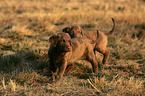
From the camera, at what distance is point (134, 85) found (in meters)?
3.46

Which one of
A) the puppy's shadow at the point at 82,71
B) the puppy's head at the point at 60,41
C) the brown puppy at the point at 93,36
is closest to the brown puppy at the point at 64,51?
the puppy's head at the point at 60,41

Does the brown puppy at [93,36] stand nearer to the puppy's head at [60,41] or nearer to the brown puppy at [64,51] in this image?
the brown puppy at [64,51]

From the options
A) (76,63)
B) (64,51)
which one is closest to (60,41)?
(64,51)

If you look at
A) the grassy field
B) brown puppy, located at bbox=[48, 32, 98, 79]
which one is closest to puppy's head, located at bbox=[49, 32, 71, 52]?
brown puppy, located at bbox=[48, 32, 98, 79]

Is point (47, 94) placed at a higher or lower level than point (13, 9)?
lower

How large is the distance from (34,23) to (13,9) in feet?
17.2

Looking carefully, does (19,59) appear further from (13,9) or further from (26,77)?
(13,9)

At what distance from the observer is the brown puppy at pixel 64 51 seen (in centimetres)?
364

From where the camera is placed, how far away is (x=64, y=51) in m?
3.65

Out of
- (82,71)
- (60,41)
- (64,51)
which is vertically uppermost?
(60,41)

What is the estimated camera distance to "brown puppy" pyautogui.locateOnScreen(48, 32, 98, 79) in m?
3.64

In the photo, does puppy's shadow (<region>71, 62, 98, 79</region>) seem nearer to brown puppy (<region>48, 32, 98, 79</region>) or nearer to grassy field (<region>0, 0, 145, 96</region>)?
grassy field (<region>0, 0, 145, 96</region>)

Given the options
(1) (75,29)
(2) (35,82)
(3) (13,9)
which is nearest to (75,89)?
(2) (35,82)

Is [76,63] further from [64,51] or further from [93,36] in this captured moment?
[64,51]
